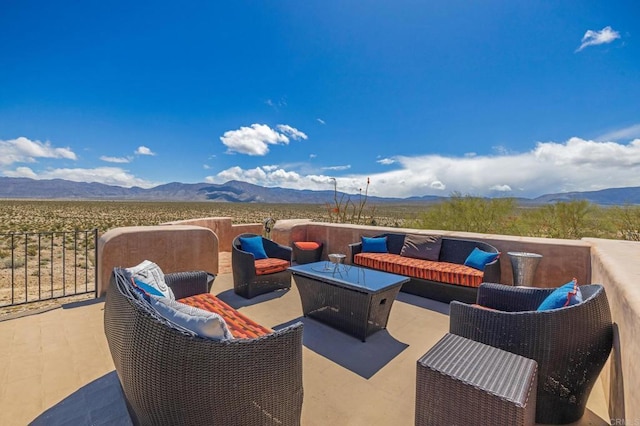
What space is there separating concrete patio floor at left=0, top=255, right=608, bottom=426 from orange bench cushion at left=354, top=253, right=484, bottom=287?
25.2 inches

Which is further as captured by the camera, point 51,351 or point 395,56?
point 395,56

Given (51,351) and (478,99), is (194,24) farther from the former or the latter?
(478,99)

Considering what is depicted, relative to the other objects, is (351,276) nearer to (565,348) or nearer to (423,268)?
(423,268)

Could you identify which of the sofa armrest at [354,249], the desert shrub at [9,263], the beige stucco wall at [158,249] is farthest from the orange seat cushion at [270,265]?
the desert shrub at [9,263]

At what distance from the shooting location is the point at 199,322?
4.48 feet

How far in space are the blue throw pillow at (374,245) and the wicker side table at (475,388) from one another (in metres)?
3.65

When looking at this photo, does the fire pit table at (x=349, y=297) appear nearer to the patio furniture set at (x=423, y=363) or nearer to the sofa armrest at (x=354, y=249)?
the patio furniture set at (x=423, y=363)

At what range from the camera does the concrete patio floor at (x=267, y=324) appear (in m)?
1.83

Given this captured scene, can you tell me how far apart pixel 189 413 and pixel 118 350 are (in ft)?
1.91

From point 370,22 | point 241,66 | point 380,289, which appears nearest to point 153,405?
point 380,289

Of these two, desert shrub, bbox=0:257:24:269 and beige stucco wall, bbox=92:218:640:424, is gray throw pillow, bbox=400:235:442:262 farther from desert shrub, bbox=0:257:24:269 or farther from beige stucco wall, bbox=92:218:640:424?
desert shrub, bbox=0:257:24:269

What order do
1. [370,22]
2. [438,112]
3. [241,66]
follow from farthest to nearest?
[438,112] < [241,66] < [370,22]

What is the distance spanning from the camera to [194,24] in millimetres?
7688

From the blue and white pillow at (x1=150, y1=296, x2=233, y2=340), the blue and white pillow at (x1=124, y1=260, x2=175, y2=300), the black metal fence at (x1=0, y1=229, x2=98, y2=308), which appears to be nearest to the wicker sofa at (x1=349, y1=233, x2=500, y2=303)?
the blue and white pillow at (x1=124, y1=260, x2=175, y2=300)
